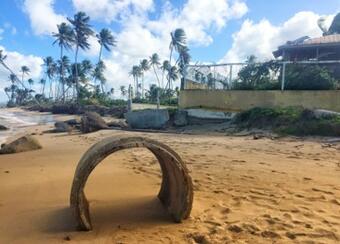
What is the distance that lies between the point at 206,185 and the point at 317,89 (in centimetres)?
1101

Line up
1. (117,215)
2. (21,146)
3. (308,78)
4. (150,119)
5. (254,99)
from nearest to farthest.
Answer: (117,215) < (21,146) < (308,78) < (254,99) < (150,119)

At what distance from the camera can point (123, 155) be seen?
10.5m

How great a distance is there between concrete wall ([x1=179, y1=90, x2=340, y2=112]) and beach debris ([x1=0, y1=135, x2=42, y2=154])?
26.1 ft

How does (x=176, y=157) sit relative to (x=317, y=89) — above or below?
below

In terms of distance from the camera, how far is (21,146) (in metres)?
13.1

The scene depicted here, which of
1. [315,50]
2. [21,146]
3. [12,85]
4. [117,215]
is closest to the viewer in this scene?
[117,215]

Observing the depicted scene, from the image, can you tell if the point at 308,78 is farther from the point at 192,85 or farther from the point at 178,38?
the point at 178,38

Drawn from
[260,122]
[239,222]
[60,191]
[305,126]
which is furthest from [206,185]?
[260,122]

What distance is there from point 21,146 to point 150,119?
23.9 feet

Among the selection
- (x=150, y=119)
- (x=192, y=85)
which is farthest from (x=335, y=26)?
(x=150, y=119)

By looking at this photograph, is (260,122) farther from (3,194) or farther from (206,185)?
(3,194)

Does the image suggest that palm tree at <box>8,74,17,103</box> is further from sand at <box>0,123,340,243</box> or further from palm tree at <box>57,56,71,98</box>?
sand at <box>0,123,340,243</box>

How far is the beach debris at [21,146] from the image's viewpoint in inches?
503

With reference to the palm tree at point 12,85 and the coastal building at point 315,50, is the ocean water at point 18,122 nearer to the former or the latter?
the coastal building at point 315,50
